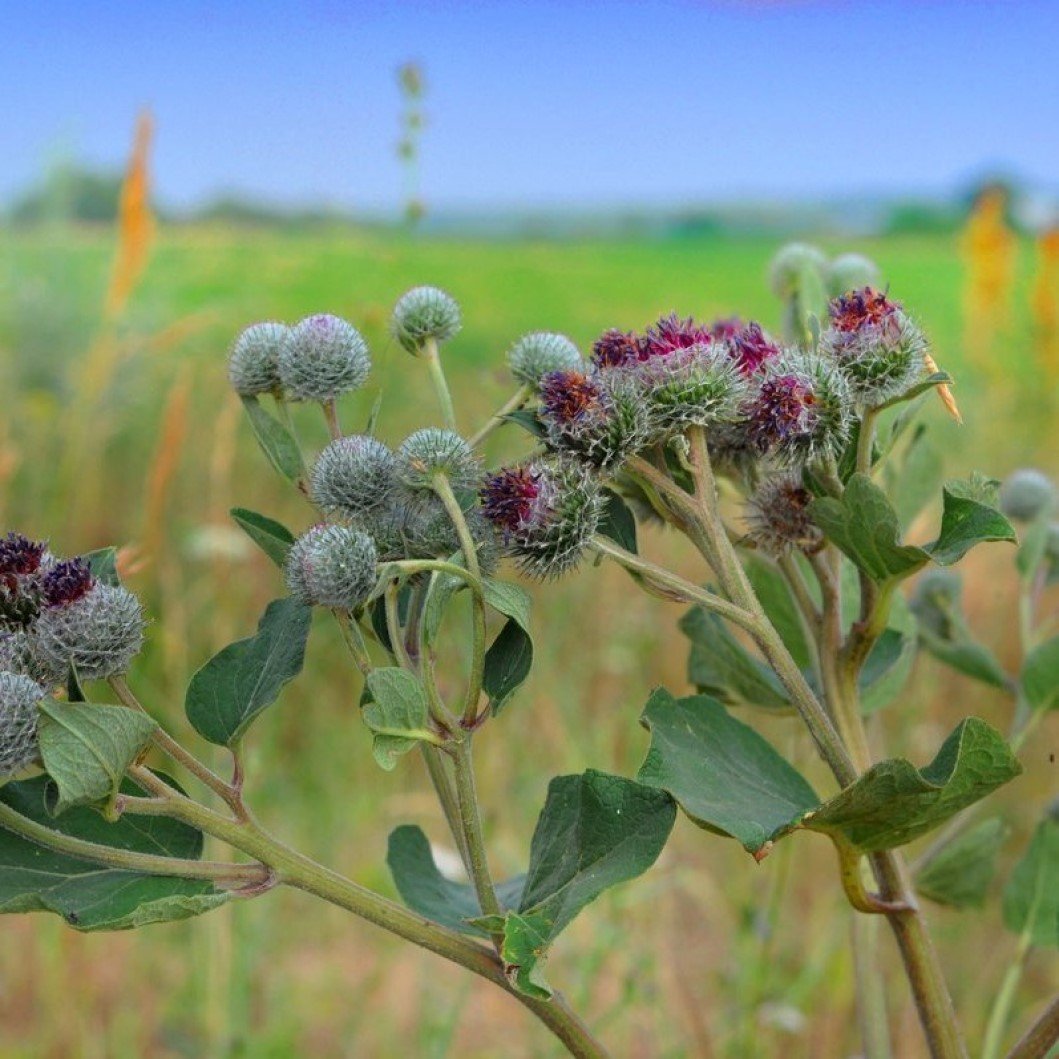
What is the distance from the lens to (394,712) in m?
1.18

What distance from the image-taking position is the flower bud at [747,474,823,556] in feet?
4.57

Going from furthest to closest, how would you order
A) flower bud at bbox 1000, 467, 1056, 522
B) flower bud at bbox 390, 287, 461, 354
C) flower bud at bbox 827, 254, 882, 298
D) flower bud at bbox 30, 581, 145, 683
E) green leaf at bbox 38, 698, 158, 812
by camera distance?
flower bud at bbox 1000, 467, 1056, 522 < flower bud at bbox 827, 254, 882, 298 < flower bud at bbox 390, 287, 461, 354 < flower bud at bbox 30, 581, 145, 683 < green leaf at bbox 38, 698, 158, 812

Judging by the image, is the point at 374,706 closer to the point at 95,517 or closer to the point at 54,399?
the point at 95,517

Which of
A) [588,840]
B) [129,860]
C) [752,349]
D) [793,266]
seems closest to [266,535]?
[129,860]

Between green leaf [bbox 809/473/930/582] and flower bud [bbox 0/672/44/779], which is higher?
green leaf [bbox 809/473/930/582]

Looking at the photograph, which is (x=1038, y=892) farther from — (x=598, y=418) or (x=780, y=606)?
(x=598, y=418)

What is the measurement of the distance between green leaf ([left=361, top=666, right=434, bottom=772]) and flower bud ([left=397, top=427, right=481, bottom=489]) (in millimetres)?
227

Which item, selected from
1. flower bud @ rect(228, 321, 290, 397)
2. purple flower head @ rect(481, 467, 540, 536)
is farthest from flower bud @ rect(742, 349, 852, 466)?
flower bud @ rect(228, 321, 290, 397)

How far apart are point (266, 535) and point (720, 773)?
0.55 m

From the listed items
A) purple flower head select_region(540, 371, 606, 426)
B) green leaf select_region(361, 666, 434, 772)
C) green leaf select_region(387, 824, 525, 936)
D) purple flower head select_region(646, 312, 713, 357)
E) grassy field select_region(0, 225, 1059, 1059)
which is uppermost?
purple flower head select_region(646, 312, 713, 357)

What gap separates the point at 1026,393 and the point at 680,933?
502 cm

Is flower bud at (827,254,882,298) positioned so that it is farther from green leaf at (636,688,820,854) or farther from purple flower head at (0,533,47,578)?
purple flower head at (0,533,47,578)

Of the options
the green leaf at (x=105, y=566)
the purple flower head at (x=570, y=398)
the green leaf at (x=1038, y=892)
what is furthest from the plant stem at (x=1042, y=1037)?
the green leaf at (x=105, y=566)

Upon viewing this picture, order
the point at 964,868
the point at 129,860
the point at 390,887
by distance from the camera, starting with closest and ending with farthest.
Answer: the point at 129,860 < the point at 964,868 < the point at 390,887
